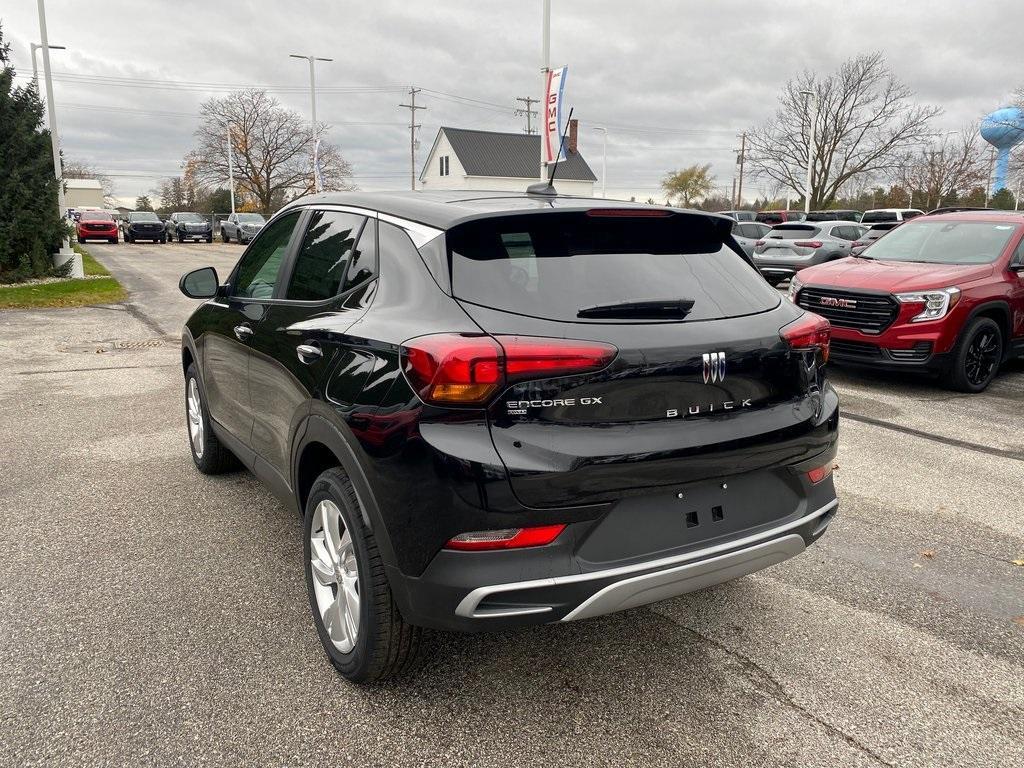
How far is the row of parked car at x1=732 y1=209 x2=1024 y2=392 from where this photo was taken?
7.46 metres

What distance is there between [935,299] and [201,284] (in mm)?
6659

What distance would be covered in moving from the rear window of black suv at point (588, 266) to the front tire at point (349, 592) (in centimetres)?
85

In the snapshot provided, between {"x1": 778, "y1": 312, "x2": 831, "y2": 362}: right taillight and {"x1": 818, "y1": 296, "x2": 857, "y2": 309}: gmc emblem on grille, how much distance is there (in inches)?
208

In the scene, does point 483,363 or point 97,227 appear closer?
point 483,363

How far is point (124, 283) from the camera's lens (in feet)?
60.5

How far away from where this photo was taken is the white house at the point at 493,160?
61.2 m

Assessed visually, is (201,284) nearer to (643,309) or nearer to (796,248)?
(643,309)

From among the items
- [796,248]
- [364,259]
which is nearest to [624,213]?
[364,259]

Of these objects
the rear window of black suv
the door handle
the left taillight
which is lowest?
the door handle

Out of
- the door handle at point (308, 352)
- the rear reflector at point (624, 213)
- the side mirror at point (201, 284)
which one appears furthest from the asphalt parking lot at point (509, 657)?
the rear reflector at point (624, 213)

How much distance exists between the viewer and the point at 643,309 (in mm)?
2486

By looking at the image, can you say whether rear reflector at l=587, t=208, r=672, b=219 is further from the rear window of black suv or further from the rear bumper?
the rear bumper

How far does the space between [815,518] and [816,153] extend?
57844 mm

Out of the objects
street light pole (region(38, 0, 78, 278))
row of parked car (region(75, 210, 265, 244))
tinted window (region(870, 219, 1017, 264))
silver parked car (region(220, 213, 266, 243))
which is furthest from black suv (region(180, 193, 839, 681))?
silver parked car (region(220, 213, 266, 243))
